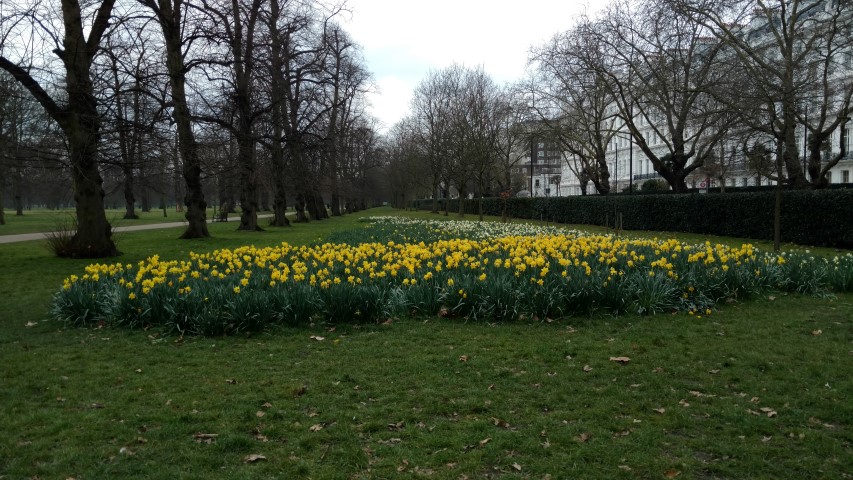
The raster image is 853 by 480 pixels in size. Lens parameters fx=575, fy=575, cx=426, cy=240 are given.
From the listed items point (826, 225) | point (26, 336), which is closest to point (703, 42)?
point (826, 225)

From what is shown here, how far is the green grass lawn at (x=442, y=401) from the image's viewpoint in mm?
3430

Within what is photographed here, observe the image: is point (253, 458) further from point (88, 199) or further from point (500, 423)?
point (88, 199)

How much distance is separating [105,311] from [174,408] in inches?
143

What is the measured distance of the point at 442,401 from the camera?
4.45 meters

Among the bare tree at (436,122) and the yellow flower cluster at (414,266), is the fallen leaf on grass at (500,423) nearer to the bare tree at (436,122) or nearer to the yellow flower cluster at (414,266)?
the yellow flower cluster at (414,266)

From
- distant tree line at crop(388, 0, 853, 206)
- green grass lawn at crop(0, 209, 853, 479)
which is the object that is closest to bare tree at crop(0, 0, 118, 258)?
green grass lawn at crop(0, 209, 853, 479)

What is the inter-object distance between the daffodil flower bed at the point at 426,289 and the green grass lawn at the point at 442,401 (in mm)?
353

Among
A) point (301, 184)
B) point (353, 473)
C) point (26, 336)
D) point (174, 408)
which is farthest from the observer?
point (301, 184)

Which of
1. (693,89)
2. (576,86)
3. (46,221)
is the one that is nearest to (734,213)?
(693,89)

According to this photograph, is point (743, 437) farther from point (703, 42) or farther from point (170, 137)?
point (703, 42)

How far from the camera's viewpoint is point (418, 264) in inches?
355

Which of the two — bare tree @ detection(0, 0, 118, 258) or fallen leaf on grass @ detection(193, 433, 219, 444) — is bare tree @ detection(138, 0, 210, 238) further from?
fallen leaf on grass @ detection(193, 433, 219, 444)

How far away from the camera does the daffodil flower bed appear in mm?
7141

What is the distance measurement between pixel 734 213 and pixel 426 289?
53.6 feet
